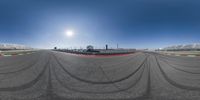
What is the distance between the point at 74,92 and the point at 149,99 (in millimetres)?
2346

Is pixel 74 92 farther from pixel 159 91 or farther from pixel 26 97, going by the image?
pixel 159 91

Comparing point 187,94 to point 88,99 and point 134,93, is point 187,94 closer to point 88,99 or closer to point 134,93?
point 134,93

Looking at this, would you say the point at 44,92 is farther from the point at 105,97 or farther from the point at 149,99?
the point at 149,99

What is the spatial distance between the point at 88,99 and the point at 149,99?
1.74 metres

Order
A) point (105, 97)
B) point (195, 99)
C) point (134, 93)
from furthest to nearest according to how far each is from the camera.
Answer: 1. point (134, 93)
2. point (105, 97)
3. point (195, 99)

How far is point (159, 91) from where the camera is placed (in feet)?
15.0

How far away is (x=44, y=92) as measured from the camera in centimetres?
442

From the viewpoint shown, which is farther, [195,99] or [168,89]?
[168,89]

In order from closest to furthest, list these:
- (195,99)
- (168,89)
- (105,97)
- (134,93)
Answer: (195,99) → (105,97) → (134,93) → (168,89)

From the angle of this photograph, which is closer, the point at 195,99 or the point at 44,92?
the point at 195,99

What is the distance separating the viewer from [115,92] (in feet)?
15.0

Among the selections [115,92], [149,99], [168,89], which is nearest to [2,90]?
[115,92]

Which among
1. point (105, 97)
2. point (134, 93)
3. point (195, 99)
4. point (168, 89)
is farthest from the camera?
point (168, 89)

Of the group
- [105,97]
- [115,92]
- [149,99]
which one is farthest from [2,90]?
[149,99]
